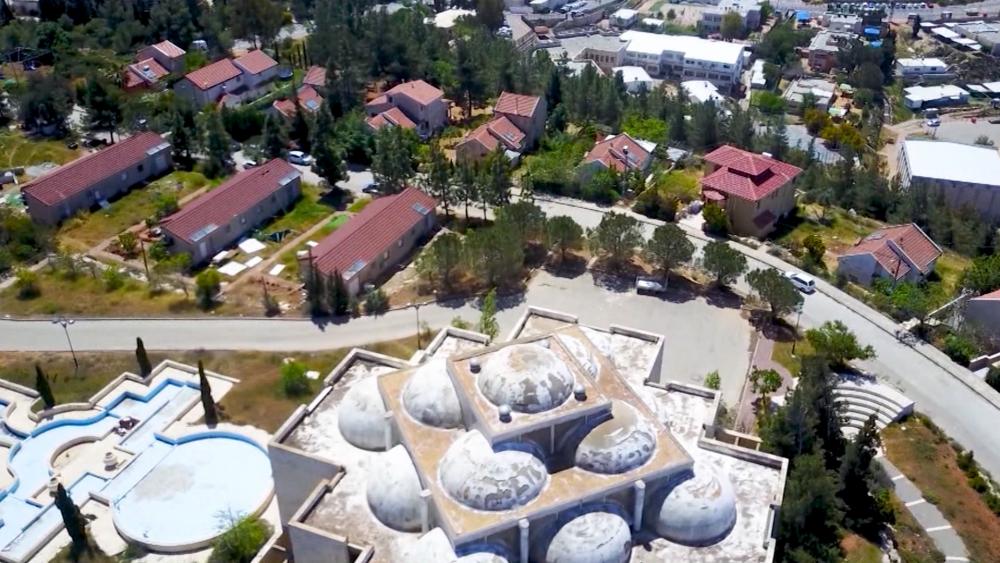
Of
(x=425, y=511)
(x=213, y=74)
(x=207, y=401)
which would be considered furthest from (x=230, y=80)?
(x=425, y=511)

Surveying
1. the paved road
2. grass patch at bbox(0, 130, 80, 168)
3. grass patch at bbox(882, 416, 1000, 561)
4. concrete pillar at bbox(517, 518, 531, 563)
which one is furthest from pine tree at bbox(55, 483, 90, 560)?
grass patch at bbox(0, 130, 80, 168)

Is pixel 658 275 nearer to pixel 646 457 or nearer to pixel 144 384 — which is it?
pixel 646 457

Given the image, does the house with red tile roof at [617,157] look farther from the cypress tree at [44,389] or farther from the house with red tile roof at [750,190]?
the cypress tree at [44,389]

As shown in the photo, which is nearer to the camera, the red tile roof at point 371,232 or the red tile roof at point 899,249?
the red tile roof at point 371,232

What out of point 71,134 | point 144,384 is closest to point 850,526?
point 144,384

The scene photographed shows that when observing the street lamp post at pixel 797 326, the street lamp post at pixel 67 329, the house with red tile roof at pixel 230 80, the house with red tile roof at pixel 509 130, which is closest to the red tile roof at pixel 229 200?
the street lamp post at pixel 67 329
